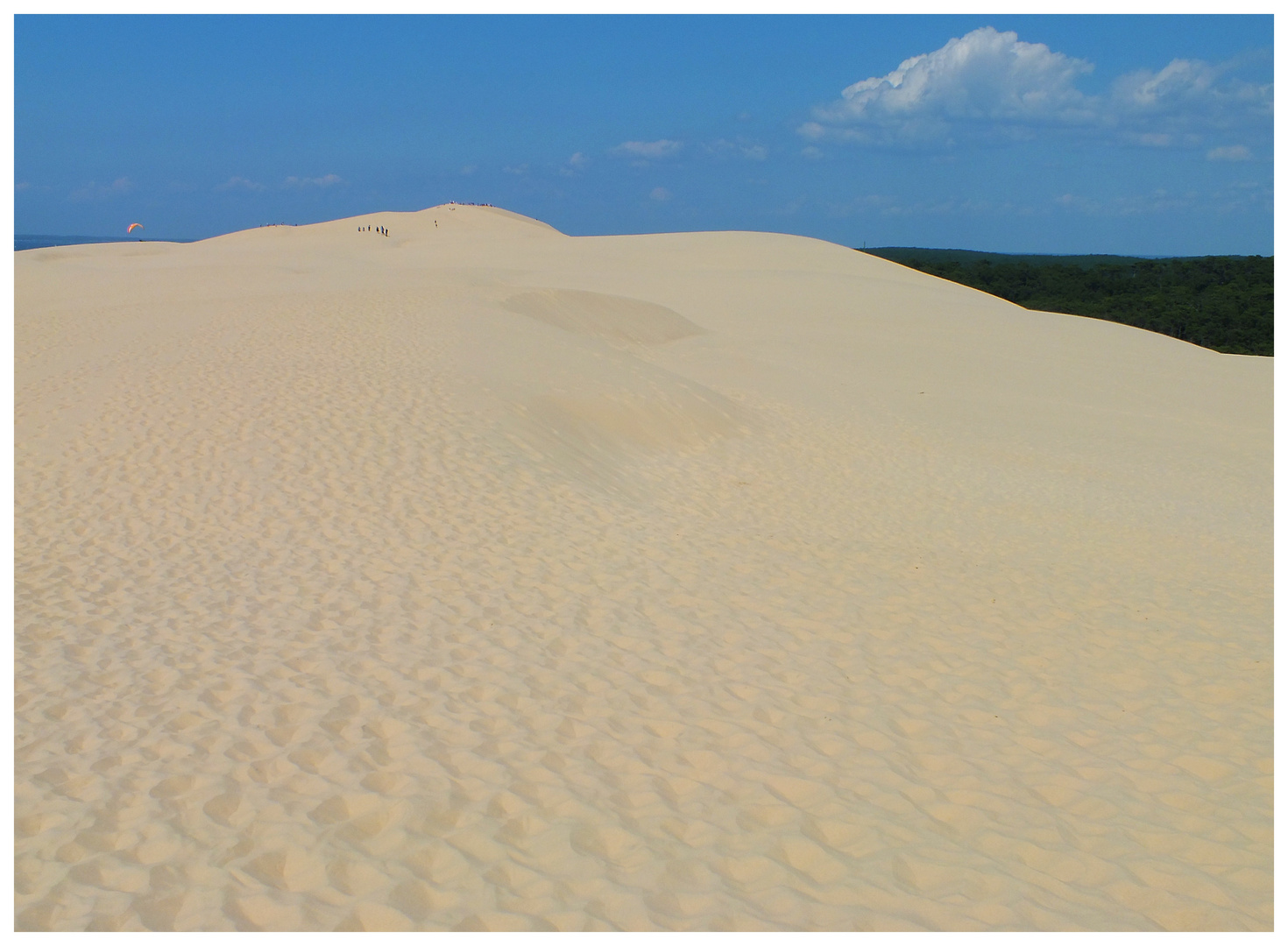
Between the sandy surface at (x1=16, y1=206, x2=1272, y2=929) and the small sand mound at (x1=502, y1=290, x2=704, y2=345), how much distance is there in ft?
16.4

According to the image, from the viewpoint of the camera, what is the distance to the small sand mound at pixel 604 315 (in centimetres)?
2489

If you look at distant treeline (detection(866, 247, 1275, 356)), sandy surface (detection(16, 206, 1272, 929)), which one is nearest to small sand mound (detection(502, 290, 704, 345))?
sandy surface (detection(16, 206, 1272, 929))

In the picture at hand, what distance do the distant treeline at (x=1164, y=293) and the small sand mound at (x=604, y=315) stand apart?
39562 mm

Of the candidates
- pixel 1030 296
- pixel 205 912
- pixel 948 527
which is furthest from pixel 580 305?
pixel 1030 296

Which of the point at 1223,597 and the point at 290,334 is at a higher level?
the point at 290,334

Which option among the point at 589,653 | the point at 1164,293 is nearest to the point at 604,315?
the point at 589,653

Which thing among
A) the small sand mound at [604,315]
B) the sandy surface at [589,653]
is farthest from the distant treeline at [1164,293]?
the sandy surface at [589,653]

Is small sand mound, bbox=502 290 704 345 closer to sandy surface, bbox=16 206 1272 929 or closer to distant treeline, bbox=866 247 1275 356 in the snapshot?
sandy surface, bbox=16 206 1272 929

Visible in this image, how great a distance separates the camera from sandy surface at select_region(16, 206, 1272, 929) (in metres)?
5.13

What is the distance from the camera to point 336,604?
8492 mm

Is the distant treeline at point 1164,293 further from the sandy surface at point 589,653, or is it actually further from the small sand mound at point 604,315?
the sandy surface at point 589,653

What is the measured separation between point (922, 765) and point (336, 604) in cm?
475

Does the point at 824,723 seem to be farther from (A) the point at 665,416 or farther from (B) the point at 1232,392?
(B) the point at 1232,392

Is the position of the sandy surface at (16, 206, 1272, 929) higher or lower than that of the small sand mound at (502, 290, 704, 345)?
lower
